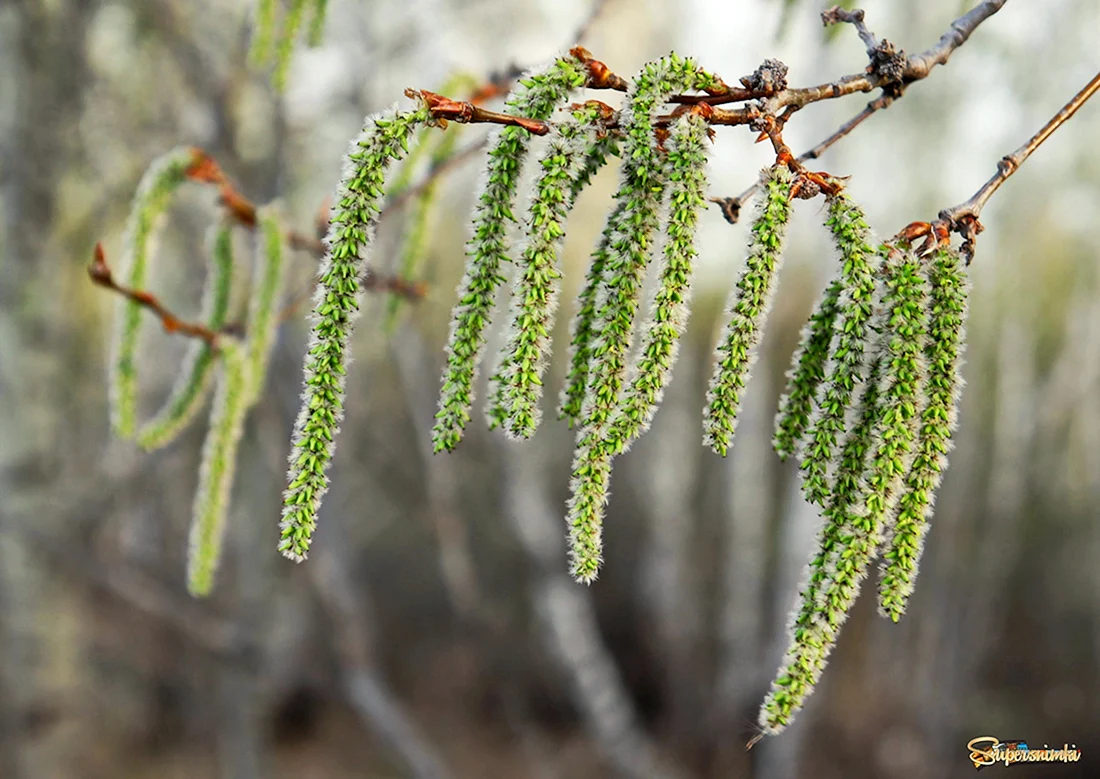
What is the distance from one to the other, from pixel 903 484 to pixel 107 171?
21.0 feet

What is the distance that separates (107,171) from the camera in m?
6.19

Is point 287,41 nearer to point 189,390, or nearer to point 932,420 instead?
point 189,390

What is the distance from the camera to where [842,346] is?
3.46 feet

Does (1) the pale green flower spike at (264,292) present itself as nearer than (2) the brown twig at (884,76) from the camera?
No

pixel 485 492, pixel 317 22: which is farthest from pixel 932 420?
pixel 485 492

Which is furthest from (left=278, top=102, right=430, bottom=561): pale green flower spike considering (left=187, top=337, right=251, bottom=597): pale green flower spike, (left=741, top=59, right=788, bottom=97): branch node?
(left=187, top=337, right=251, bottom=597): pale green flower spike

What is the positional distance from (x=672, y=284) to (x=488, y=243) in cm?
25

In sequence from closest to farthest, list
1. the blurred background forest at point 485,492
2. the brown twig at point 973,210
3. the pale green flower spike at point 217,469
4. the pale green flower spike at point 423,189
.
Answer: the brown twig at point 973,210 → the pale green flower spike at point 217,469 → the pale green flower spike at point 423,189 → the blurred background forest at point 485,492

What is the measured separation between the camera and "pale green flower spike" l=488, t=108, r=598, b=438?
989mm

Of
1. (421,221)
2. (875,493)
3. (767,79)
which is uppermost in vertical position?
(421,221)

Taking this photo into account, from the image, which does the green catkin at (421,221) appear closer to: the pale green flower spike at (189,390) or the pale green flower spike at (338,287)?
the pale green flower spike at (189,390)

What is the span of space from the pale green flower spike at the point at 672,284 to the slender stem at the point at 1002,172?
331 mm

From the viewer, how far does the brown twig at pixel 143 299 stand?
1591mm

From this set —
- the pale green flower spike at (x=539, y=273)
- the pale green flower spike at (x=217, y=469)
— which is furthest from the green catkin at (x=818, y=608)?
the pale green flower spike at (x=217, y=469)
